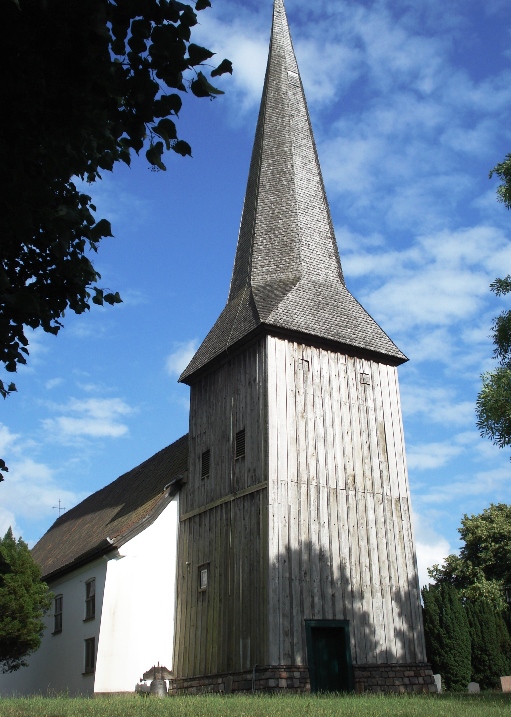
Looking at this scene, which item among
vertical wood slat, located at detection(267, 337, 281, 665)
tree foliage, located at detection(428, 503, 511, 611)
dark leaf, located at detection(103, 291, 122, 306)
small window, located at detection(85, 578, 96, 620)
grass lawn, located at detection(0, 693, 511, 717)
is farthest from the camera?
tree foliage, located at detection(428, 503, 511, 611)

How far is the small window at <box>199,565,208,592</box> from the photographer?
66.0 feet

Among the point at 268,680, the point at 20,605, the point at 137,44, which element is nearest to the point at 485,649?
the point at 268,680

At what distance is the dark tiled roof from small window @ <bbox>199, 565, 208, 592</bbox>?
248 centimetres

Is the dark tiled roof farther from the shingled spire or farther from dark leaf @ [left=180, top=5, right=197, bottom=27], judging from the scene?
dark leaf @ [left=180, top=5, right=197, bottom=27]

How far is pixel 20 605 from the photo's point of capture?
71.9 ft

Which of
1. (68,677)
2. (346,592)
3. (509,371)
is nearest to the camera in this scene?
(509,371)

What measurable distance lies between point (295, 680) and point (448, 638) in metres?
9.87

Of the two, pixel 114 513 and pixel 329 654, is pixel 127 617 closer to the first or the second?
pixel 329 654

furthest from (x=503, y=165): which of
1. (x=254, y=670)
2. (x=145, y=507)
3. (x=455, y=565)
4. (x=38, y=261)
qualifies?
(x=455, y=565)

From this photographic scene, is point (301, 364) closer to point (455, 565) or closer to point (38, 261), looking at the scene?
point (38, 261)

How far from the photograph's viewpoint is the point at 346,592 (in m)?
18.3

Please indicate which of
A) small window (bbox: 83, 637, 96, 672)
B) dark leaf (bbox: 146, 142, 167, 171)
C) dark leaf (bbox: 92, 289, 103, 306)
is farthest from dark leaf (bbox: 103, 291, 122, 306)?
small window (bbox: 83, 637, 96, 672)

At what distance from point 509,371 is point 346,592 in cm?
730

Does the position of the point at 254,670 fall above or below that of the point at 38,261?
below
